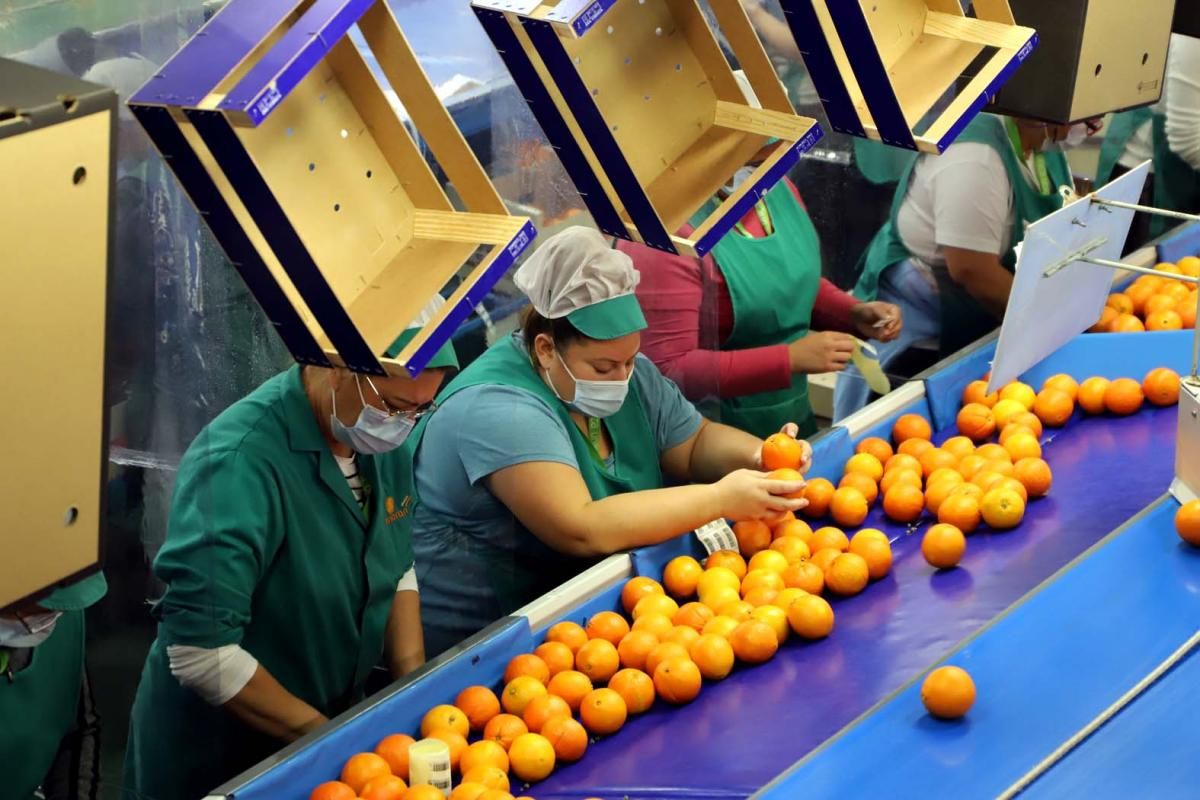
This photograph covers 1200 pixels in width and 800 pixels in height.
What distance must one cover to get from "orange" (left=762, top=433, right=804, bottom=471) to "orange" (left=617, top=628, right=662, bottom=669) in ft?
2.34

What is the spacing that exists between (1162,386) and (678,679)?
1817 mm

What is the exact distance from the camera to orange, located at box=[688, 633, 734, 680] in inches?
111

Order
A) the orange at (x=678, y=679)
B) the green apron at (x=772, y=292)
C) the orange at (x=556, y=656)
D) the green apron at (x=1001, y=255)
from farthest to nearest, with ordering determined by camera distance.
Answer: the green apron at (x=1001, y=255), the green apron at (x=772, y=292), the orange at (x=556, y=656), the orange at (x=678, y=679)

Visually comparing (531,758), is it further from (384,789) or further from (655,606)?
(655,606)

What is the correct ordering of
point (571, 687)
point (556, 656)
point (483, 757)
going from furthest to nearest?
point (556, 656)
point (571, 687)
point (483, 757)

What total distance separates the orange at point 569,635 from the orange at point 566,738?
0.93 ft

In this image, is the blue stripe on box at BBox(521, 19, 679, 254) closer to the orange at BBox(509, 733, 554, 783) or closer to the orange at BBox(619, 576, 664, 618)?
the orange at BBox(619, 576, 664, 618)

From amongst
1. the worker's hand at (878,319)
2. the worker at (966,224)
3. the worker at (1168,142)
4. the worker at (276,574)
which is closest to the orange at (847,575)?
the worker at (276,574)

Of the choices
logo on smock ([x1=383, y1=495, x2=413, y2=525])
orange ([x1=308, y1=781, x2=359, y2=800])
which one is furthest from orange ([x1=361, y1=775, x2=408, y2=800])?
logo on smock ([x1=383, y1=495, x2=413, y2=525])

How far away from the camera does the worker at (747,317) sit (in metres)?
4.10

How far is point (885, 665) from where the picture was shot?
2832 millimetres

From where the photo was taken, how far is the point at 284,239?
205 centimetres

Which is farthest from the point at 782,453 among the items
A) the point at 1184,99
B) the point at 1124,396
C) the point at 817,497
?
the point at 1184,99

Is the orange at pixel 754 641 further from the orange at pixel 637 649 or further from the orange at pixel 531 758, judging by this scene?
the orange at pixel 531 758
